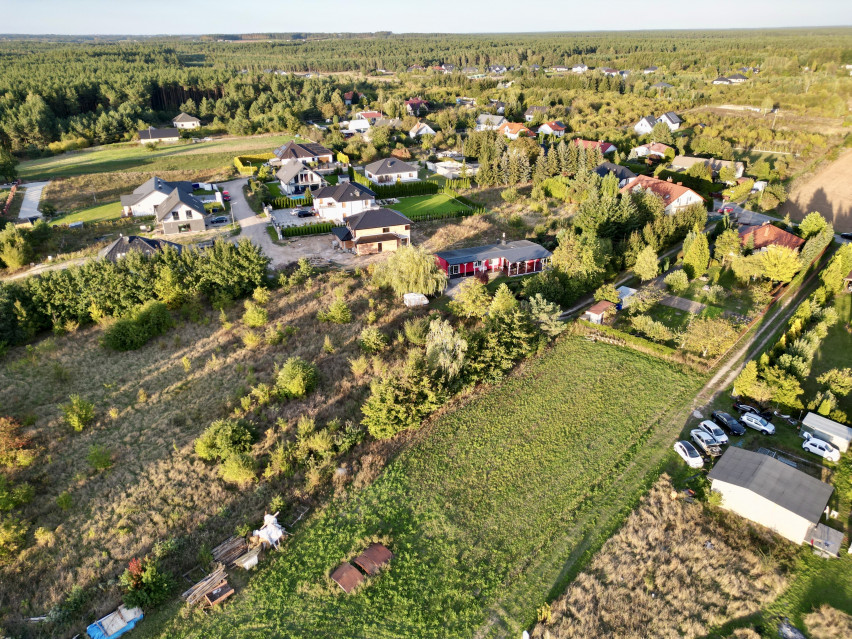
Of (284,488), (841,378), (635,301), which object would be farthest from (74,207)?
(841,378)

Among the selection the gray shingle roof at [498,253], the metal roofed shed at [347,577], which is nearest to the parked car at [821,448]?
the metal roofed shed at [347,577]

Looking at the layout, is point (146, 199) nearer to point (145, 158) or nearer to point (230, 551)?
point (145, 158)

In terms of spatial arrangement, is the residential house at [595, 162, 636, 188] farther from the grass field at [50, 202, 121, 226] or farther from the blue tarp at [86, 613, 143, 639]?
the blue tarp at [86, 613, 143, 639]

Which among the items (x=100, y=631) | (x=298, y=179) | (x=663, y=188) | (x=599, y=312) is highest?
(x=298, y=179)

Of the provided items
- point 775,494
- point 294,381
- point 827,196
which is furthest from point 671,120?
point 294,381

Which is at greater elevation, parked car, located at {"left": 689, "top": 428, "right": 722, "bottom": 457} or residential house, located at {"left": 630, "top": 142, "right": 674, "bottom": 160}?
residential house, located at {"left": 630, "top": 142, "right": 674, "bottom": 160}

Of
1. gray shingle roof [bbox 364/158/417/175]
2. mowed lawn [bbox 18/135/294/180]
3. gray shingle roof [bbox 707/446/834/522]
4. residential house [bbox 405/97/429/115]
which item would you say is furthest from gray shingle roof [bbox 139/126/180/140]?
gray shingle roof [bbox 707/446/834/522]

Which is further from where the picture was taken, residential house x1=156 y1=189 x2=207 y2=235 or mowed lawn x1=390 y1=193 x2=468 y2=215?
mowed lawn x1=390 y1=193 x2=468 y2=215
